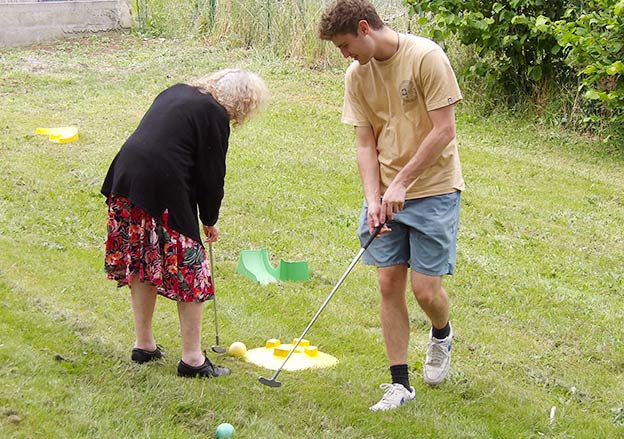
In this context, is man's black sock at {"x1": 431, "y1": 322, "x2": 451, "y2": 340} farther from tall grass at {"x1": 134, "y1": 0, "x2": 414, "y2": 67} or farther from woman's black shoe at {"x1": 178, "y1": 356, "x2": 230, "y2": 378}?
tall grass at {"x1": 134, "y1": 0, "x2": 414, "y2": 67}

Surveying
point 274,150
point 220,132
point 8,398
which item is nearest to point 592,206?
point 274,150

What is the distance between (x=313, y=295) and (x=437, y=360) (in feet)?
4.73

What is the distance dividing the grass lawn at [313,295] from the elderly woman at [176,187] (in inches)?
17.3

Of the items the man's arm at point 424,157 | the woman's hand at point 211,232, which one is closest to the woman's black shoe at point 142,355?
the woman's hand at point 211,232

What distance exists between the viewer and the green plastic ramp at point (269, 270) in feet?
20.1

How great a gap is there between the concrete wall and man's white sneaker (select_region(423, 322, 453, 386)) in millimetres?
11128

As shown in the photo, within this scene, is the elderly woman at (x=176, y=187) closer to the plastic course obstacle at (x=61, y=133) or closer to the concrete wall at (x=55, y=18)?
the plastic course obstacle at (x=61, y=133)

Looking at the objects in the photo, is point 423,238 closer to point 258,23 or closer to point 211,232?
point 211,232

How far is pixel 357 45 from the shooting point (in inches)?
158

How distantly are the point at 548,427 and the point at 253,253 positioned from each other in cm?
260

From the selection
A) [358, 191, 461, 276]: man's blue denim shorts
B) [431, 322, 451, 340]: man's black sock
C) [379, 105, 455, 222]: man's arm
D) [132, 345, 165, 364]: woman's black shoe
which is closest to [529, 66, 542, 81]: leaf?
[431, 322, 451, 340]: man's black sock

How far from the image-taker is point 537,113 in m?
11.2

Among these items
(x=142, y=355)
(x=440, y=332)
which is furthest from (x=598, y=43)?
(x=142, y=355)

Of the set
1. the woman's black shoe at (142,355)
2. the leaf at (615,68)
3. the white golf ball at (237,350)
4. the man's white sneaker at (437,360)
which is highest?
the leaf at (615,68)
